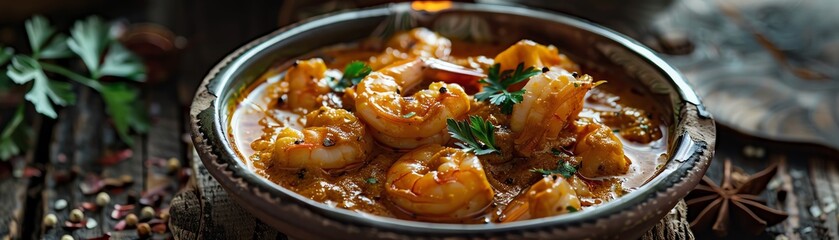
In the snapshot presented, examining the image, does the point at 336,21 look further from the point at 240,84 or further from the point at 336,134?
the point at 336,134

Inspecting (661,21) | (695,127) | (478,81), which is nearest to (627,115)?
(695,127)

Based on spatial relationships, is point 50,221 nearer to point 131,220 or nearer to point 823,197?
point 131,220

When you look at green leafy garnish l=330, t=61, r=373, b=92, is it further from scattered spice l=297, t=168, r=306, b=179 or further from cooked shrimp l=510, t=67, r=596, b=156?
cooked shrimp l=510, t=67, r=596, b=156

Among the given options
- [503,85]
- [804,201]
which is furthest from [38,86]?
[804,201]

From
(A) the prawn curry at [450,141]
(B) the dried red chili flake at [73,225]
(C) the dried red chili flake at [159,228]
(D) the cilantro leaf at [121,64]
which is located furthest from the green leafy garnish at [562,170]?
(D) the cilantro leaf at [121,64]

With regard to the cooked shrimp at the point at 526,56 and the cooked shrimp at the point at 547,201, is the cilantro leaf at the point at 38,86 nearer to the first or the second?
the cooked shrimp at the point at 526,56

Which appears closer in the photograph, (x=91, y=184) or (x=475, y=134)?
(x=475, y=134)
